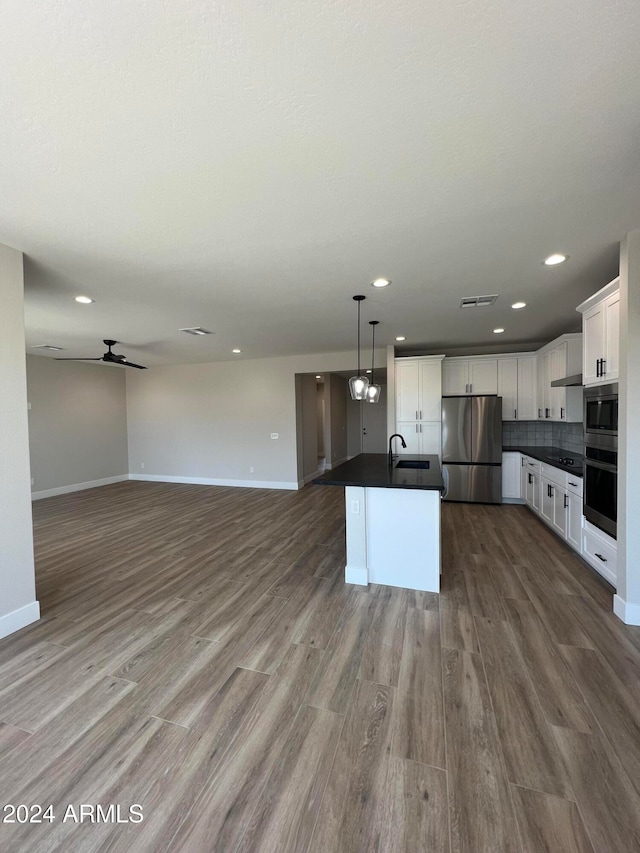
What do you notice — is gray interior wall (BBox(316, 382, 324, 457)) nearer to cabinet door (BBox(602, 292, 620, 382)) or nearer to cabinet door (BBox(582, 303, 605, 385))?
cabinet door (BBox(582, 303, 605, 385))

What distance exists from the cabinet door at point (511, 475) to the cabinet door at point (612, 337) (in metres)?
3.08

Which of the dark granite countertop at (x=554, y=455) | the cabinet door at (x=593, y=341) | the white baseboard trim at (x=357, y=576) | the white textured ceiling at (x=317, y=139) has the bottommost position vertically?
the white baseboard trim at (x=357, y=576)

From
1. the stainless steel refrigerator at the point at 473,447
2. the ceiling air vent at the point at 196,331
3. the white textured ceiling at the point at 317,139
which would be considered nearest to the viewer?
the white textured ceiling at the point at 317,139

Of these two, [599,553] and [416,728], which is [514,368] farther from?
[416,728]

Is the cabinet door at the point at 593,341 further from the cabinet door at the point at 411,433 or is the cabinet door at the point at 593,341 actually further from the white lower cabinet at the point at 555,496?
the cabinet door at the point at 411,433

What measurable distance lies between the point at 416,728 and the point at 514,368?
5.51 m

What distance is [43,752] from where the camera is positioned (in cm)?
158

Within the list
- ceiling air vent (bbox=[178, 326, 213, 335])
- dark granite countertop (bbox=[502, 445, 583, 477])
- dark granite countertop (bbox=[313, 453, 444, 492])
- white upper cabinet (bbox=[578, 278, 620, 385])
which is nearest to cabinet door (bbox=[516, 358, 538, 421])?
dark granite countertop (bbox=[502, 445, 583, 477])

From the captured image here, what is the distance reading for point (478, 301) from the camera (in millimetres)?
3777

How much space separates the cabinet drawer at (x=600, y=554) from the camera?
2.82 m

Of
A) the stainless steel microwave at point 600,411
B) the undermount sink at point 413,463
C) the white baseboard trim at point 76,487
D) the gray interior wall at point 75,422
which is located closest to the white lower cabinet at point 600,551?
the stainless steel microwave at point 600,411

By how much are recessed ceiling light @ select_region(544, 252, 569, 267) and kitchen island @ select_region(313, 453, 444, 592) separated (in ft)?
6.49

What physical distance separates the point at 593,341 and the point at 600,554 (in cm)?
187

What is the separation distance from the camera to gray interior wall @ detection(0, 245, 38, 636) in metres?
2.40
